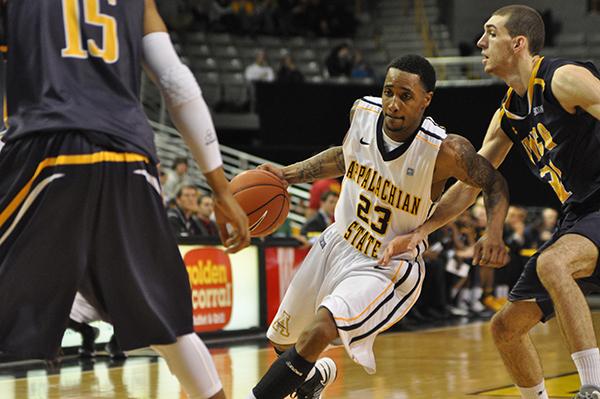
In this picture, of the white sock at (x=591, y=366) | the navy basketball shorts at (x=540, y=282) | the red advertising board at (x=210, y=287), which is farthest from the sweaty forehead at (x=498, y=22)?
the red advertising board at (x=210, y=287)

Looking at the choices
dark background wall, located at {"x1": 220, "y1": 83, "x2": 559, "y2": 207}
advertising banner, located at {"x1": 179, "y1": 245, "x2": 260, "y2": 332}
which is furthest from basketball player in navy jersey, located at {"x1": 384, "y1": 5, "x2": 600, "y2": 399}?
dark background wall, located at {"x1": 220, "y1": 83, "x2": 559, "y2": 207}

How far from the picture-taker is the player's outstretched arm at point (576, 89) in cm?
473

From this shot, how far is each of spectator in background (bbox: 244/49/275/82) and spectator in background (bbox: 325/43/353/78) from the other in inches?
59.7

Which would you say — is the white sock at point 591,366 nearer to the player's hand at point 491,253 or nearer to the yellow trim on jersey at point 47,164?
the player's hand at point 491,253

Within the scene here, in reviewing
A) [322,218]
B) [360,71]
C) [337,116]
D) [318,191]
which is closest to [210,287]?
[322,218]

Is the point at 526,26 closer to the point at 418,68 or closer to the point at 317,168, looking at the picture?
the point at 418,68

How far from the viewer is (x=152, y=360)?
8734 mm

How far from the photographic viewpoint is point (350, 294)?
15.8 feet

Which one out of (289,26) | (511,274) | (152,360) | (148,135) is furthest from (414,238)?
(289,26)

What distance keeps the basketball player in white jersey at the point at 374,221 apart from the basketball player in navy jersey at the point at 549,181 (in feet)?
0.45

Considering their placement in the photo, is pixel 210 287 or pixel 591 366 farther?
pixel 210 287

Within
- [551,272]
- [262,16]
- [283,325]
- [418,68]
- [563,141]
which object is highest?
[418,68]

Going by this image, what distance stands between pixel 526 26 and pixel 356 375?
3313 mm

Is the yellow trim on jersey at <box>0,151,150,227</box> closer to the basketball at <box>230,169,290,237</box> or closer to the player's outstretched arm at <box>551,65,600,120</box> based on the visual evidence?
the basketball at <box>230,169,290,237</box>
